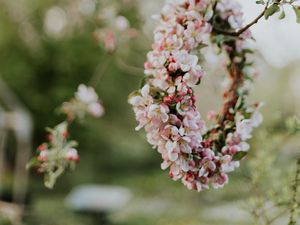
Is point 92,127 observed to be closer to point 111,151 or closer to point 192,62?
point 111,151

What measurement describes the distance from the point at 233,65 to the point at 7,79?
12443 mm

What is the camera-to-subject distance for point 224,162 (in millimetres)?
2113

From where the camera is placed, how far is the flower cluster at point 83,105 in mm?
3262

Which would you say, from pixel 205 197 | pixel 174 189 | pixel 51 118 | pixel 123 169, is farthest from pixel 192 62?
pixel 123 169

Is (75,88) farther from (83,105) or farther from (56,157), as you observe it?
(56,157)

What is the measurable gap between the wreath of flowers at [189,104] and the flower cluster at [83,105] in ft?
2.90

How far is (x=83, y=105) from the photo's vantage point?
330cm

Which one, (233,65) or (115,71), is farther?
(115,71)

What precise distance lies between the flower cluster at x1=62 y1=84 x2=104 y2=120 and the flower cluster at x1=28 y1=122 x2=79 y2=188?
1.64 feet

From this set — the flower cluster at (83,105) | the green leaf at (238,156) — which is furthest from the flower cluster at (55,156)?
the green leaf at (238,156)

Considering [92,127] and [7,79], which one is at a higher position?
[7,79]

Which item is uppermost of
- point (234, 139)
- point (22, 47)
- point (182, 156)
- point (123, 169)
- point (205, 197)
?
point (22, 47)

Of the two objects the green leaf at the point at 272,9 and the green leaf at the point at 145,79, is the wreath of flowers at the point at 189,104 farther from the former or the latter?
the green leaf at the point at 272,9

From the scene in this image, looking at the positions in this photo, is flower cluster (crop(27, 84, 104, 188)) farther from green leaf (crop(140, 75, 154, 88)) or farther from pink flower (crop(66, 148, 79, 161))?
green leaf (crop(140, 75, 154, 88))
